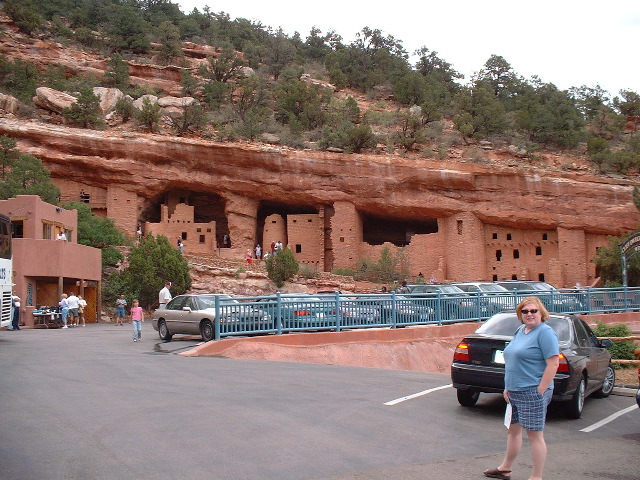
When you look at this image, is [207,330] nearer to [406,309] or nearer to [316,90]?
[406,309]

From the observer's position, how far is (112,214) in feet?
141

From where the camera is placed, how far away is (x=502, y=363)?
9609mm

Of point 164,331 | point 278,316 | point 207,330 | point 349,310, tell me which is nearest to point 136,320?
point 164,331

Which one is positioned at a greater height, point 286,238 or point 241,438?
point 286,238

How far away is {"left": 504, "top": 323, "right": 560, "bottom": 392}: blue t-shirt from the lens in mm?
6305

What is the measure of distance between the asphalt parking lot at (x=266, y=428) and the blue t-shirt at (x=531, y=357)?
104 cm

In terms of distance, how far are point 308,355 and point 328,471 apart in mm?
9395

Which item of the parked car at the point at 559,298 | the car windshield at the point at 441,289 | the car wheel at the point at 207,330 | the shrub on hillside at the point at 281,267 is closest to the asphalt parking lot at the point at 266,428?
the car wheel at the point at 207,330

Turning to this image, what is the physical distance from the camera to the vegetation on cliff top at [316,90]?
4838cm

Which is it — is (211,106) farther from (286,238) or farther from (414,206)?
(414,206)

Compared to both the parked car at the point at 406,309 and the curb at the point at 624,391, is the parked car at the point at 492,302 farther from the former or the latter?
the curb at the point at 624,391

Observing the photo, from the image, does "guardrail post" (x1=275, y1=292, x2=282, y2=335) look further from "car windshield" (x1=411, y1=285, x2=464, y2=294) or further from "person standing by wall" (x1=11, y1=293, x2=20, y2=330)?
"person standing by wall" (x1=11, y1=293, x2=20, y2=330)

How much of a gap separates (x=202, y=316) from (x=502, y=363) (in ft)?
33.4

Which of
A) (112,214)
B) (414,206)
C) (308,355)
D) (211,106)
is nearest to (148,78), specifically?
(211,106)
